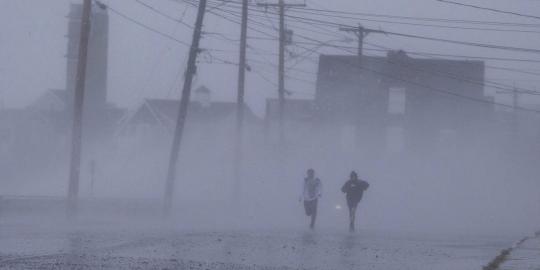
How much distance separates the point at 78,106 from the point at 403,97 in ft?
129

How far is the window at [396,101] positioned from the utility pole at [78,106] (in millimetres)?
37626

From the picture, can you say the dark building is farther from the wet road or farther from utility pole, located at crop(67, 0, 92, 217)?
the wet road

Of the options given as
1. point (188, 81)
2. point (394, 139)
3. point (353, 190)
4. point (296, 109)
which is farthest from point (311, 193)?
point (296, 109)

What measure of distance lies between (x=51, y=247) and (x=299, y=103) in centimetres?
7545

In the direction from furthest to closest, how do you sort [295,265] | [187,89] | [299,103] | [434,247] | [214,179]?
[299,103], [214,179], [187,89], [434,247], [295,265]

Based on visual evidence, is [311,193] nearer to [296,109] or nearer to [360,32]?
[360,32]

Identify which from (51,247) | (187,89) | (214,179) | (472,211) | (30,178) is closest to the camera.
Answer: (51,247)

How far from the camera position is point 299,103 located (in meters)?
93.6

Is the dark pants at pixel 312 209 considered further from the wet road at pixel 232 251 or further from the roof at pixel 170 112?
the roof at pixel 170 112

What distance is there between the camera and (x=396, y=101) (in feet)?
224

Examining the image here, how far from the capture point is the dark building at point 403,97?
67938mm

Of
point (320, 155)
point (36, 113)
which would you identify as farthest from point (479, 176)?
point (36, 113)

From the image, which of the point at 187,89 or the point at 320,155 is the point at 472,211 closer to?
the point at 320,155

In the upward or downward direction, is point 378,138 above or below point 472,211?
above
